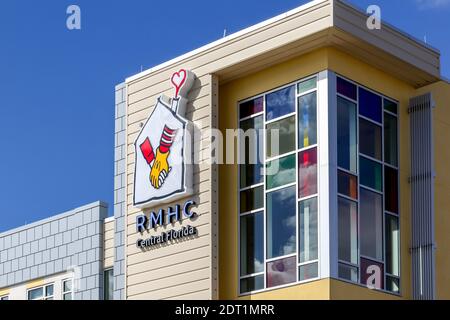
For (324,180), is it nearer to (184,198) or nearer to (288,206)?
(288,206)

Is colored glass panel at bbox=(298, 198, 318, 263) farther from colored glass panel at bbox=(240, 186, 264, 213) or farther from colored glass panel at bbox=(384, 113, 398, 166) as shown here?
colored glass panel at bbox=(384, 113, 398, 166)

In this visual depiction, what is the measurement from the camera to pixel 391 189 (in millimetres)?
29141

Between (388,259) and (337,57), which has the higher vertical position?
(337,57)

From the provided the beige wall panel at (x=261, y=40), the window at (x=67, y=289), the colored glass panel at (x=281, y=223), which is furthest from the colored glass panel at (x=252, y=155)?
the window at (x=67, y=289)

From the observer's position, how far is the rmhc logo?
1157 inches

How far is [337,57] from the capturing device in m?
28.0

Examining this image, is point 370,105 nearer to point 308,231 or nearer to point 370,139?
point 370,139

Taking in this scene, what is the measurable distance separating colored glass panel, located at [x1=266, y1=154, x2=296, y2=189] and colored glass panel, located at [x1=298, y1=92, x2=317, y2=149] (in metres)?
0.52

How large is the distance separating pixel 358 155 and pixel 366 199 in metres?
1.10

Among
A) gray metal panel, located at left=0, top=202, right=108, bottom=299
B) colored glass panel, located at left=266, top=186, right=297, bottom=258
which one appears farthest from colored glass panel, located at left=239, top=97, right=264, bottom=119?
gray metal panel, located at left=0, top=202, right=108, bottom=299
